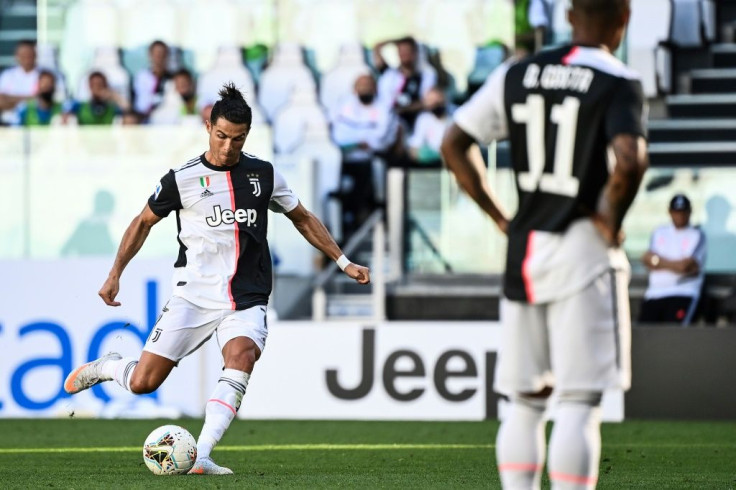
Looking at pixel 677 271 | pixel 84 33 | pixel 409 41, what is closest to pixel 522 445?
pixel 677 271

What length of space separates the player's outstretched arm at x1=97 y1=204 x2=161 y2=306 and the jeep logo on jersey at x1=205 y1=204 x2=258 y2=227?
0.35 meters

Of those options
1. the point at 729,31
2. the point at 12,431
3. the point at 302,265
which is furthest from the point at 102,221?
the point at 729,31

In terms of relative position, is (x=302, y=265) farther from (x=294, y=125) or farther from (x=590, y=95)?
(x=590, y=95)

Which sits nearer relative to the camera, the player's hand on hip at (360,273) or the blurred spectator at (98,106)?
the player's hand on hip at (360,273)

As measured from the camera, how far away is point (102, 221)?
13375mm

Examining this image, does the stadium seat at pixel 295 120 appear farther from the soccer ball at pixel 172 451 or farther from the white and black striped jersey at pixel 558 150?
the white and black striped jersey at pixel 558 150

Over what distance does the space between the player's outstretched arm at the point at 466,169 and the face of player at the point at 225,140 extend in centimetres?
249

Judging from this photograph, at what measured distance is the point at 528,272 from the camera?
4844mm

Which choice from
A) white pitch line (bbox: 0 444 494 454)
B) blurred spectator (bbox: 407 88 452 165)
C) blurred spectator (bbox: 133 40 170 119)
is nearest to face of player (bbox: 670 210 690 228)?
blurred spectator (bbox: 407 88 452 165)

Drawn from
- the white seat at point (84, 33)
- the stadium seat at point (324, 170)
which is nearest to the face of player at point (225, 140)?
the stadium seat at point (324, 170)

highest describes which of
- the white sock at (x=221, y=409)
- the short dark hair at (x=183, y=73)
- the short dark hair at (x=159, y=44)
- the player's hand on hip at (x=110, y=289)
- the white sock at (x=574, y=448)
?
the short dark hair at (x=159, y=44)

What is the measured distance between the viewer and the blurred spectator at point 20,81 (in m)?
16.7

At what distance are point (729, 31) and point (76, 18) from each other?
789cm

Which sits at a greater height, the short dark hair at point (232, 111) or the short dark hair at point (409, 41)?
the short dark hair at point (409, 41)
